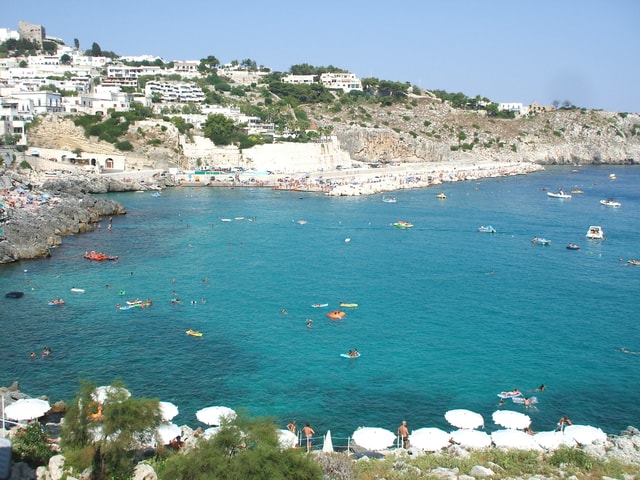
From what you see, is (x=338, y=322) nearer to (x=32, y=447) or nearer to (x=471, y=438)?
(x=471, y=438)

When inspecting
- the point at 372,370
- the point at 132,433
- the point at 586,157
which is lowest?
the point at 372,370

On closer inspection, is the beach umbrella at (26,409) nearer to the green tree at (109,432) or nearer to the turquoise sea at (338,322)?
the turquoise sea at (338,322)

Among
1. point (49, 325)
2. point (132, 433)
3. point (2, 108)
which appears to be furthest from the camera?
point (2, 108)

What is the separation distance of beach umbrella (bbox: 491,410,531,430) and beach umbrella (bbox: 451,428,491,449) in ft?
2.93

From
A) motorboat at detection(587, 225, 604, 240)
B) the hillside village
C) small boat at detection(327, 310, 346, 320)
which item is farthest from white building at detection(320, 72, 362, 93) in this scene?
small boat at detection(327, 310, 346, 320)

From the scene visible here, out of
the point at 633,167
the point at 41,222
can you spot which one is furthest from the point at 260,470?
the point at 633,167

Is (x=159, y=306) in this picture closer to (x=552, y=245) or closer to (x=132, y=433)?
(x=132, y=433)

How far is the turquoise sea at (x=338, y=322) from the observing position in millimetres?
17328

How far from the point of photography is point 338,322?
23.2m

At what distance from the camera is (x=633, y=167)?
96.0 metres

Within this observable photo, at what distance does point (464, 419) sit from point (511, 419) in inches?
44.3

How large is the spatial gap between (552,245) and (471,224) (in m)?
7.41

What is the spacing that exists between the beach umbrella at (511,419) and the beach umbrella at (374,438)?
2.77 meters

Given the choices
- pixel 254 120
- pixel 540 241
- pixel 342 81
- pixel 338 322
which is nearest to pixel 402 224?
pixel 540 241
